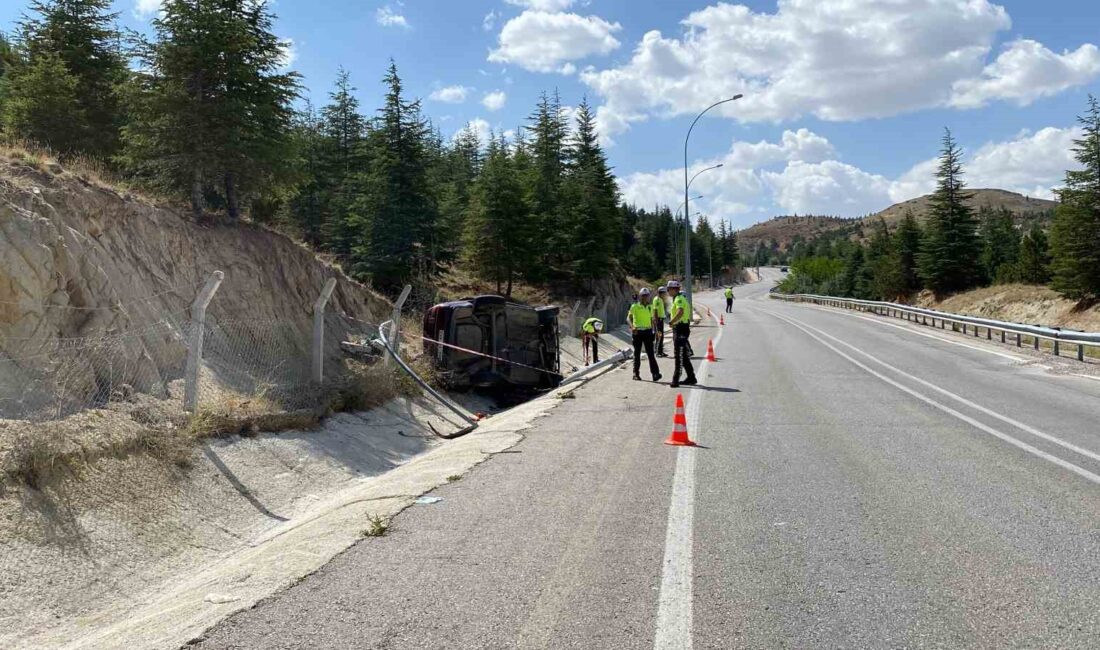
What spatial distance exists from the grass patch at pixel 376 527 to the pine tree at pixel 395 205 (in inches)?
914

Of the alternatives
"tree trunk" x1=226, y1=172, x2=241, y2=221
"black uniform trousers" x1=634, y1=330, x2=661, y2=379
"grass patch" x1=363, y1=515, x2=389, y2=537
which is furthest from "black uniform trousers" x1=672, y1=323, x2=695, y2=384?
"tree trunk" x1=226, y1=172, x2=241, y2=221

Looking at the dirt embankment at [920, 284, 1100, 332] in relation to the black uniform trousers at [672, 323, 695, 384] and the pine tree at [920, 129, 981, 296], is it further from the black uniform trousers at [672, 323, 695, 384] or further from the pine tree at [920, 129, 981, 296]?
the black uniform trousers at [672, 323, 695, 384]

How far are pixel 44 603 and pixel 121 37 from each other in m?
22.8

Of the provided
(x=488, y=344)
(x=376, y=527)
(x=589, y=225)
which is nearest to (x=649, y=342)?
(x=488, y=344)

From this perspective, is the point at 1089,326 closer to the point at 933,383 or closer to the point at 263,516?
the point at 933,383

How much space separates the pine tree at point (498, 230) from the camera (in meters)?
36.9

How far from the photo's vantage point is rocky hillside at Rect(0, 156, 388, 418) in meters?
8.95

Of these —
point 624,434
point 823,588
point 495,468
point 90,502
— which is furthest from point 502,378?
point 823,588

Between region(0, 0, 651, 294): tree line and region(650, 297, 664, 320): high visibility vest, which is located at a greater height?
region(0, 0, 651, 294): tree line

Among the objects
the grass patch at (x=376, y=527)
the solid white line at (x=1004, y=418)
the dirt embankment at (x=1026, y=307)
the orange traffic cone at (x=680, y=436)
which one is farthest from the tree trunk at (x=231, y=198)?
the dirt embankment at (x=1026, y=307)

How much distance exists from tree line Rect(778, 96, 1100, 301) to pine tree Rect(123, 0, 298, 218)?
145 feet

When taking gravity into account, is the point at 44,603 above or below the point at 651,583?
below

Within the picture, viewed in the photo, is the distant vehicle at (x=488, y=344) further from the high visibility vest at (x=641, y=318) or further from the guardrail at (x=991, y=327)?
the guardrail at (x=991, y=327)

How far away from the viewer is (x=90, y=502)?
21.5ft
